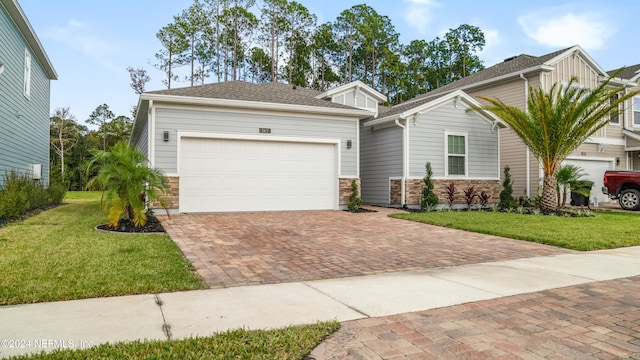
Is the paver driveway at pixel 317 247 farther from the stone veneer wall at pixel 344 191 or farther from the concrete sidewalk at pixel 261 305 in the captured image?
the stone veneer wall at pixel 344 191

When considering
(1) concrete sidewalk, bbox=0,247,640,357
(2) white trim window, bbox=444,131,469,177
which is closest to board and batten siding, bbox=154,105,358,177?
(2) white trim window, bbox=444,131,469,177

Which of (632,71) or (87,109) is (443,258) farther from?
(87,109)

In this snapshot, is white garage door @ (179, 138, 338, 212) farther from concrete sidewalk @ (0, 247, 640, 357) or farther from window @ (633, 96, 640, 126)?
window @ (633, 96, 640, 126)

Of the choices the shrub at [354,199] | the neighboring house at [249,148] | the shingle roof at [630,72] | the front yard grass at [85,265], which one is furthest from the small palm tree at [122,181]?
the shingle roof at [630,72]

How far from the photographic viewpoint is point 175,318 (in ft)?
10.9

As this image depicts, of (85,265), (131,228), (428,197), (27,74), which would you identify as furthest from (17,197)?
(428,197)

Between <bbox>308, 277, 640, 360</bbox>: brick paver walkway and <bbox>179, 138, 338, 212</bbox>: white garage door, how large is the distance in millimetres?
8979

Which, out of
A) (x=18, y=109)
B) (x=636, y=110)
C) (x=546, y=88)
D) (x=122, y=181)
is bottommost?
(x=122, y=181)

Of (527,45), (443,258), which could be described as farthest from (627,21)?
(443,258)

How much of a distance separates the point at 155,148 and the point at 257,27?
23796 mm

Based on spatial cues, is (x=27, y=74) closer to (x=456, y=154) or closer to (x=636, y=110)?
(x=456, y=154)

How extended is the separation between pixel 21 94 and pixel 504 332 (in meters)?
14.8

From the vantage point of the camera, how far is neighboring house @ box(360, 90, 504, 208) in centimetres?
1358

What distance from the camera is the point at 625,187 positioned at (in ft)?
46.4
